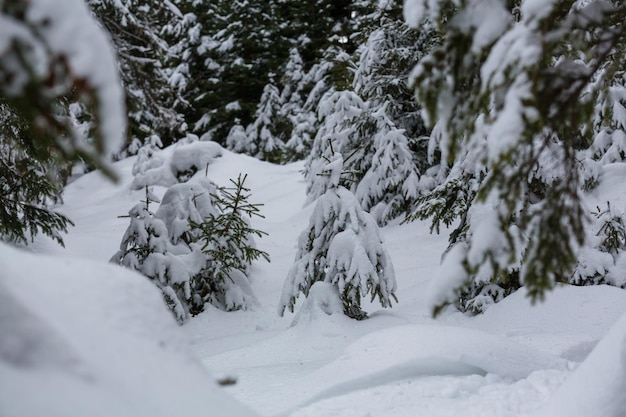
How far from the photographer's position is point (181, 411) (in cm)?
176

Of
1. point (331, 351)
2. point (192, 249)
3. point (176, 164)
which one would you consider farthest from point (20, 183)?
point (176, 164)

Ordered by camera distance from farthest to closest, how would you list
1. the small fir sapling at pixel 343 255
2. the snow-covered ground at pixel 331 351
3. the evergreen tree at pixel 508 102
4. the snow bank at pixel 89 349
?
the small fir sapling at pixel 343 255 → the evergreen tree at pixel 508 102 → the snow-covered ground at pixel 331 351 → the snow bank at pixel 89 349

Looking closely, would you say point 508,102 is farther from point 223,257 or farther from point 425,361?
point 223,257

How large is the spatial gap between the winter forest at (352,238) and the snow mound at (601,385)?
0.01 meters

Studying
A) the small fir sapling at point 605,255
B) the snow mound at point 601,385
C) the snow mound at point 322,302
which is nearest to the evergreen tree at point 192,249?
the snow mound at point 322,302

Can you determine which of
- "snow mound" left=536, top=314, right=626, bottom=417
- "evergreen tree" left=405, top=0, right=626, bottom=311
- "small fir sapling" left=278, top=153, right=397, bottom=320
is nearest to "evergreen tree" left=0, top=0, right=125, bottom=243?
"evergreen tree" left=405, top=0, right=626, bottom=311

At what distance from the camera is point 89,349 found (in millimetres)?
1767

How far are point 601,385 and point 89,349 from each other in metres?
2.77

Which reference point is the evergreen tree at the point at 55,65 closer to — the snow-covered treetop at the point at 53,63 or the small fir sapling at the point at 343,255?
the snow-covered treetop at the point at 53,63

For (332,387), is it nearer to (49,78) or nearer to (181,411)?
(181,411)

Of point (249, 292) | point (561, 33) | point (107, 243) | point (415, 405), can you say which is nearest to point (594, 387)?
point (415, 405)

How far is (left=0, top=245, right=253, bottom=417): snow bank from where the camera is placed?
1.61m

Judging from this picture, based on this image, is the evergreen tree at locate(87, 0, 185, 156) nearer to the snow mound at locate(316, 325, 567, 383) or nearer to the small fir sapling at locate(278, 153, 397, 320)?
the small fir sapling at locate(278, 153, 397, 320)

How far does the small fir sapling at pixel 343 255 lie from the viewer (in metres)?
6.00
